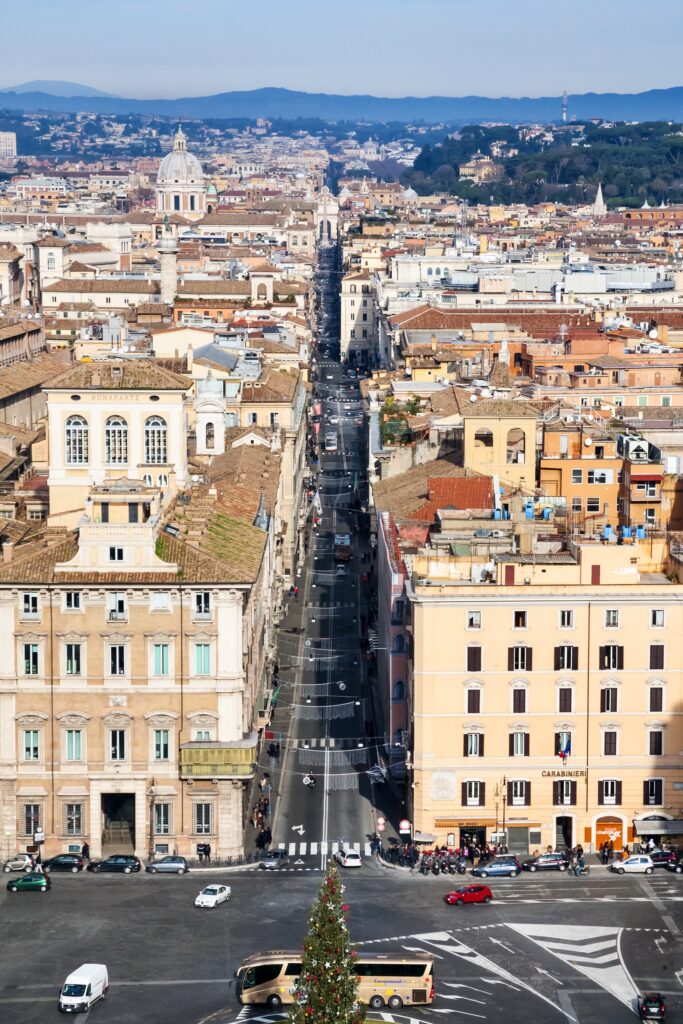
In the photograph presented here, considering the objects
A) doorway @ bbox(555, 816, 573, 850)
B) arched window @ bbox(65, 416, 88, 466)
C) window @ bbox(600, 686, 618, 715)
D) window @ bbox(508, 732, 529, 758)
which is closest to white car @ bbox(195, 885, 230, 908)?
window @ bbox(508, 732, 529, 758)

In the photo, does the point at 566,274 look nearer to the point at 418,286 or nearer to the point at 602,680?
the point at 418,286

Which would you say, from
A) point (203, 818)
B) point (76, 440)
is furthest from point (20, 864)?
point (76, 440)

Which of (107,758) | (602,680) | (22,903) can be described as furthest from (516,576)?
(22,903)

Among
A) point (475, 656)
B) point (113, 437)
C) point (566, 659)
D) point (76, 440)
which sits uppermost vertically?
point (113, 437)

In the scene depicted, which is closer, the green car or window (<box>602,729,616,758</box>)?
the green car

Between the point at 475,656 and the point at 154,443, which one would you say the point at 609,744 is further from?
the point at 154,443

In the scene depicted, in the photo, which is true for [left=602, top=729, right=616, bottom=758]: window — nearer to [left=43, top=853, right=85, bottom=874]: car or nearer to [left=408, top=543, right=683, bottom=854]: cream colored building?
[left=408, top=543, right=683, bottom=854]: cream colored building

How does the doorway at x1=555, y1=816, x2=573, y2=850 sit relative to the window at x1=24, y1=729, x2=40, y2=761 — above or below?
below
